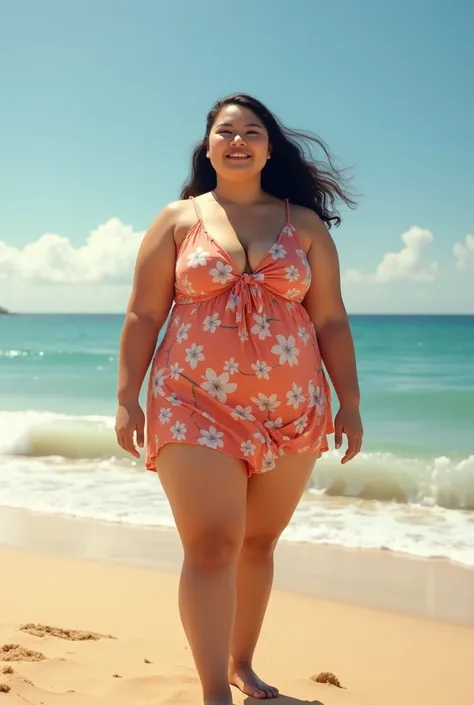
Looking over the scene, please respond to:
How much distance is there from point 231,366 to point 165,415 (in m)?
0.28

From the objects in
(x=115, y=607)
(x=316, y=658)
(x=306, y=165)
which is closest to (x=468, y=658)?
(x=316, y=658)

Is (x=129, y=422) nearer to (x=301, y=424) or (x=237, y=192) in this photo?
(x=301, y=424)

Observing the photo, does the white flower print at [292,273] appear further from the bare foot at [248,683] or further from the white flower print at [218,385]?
the bare foot at [248,683]

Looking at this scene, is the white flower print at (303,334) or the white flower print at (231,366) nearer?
the white flower print at (231,366)

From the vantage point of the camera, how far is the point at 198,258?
2840 millimetres

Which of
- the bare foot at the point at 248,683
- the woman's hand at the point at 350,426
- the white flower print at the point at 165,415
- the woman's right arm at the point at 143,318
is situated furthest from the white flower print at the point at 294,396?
the bare foot at the point at 248,683

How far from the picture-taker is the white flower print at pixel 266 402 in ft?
9.24

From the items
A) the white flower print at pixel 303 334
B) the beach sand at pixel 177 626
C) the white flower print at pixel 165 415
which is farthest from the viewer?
the beach sand at pixel 177 626

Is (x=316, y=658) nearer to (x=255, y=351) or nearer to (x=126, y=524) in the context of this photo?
(x=255, y=351)

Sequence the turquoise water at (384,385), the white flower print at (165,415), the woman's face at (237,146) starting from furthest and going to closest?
the turquoise water at (384,385)
the woman's face at (237,146)
the white flower print at (165,415)

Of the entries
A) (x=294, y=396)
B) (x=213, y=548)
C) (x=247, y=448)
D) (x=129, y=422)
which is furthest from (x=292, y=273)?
(x=213, y=548)

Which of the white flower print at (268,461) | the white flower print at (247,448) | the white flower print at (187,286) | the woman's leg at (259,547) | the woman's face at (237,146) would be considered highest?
the woman's face at (237,146)

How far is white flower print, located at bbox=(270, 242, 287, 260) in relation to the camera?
2889 mm

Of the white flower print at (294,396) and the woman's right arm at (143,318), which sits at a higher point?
the woman's right arm at (143,318)
